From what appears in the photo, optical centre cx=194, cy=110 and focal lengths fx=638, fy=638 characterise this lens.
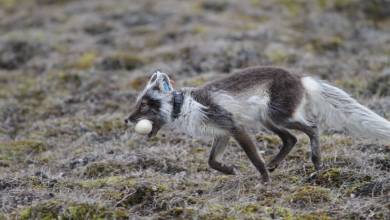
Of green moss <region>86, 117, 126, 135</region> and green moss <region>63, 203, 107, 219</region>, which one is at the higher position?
green moss <region>63, 203, 107, 219</region>

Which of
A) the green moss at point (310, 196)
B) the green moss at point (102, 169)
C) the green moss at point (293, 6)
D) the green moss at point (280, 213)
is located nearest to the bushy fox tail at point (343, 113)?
the green moss at point (310, 196)

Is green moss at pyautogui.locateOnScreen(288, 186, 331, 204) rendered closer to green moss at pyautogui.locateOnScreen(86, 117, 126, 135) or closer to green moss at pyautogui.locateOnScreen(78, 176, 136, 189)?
green moss at pyautogui.locateOnScreen(78, 176, 136, 189)

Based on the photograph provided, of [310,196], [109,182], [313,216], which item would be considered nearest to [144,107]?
[109,182]

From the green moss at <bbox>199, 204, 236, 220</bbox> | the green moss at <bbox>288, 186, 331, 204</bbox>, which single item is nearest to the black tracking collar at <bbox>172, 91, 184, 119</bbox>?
the green moss at <bbox>199, 204, 236, 220</bbox>

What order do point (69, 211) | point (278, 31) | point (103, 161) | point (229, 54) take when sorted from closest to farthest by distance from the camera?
point (69, 211), point (103, 161), point (229, 54), point (278, 31)

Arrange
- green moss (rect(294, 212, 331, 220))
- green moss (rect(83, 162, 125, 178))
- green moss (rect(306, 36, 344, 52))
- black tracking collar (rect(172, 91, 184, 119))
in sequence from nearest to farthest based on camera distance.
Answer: green moss (rect(294, 212, 331, 220)), black tracking collar (rect(172, 91, 184, 119)), green moss (rect(83, 162, 125, 178)), green moss (rect(306, 36, 344, 52))

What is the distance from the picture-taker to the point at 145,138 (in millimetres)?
9680

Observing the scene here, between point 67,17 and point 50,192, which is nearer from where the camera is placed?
point 50,192

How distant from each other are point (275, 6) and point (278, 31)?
303cm

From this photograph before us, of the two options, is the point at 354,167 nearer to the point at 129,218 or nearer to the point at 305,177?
the point at 305,177

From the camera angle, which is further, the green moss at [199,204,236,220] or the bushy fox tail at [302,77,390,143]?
the bushy fox tail at [302,77,390,143]

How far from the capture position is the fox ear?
7.52m

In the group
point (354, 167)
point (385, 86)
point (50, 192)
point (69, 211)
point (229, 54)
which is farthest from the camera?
point (229, 54)

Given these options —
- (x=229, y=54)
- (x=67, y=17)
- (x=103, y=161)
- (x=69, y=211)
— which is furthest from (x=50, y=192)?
(x=67, y=17)
